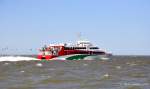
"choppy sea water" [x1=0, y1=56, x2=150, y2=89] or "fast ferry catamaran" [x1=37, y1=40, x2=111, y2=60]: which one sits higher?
"fast ferry catamaran" [x1=37, y1=40, x2=111, y2=60]

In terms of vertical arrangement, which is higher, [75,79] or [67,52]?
[67,52]

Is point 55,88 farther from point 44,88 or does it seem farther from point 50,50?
point 50,50

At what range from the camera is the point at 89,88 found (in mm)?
26500

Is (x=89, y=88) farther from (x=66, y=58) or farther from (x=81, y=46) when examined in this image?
(x=81, y=46)

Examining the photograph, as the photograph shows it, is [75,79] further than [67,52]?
No

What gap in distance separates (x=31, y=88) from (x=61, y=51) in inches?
2955

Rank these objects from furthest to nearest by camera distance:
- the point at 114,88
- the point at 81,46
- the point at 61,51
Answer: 1. the point at 81,46
2. the point at 61,51
3. the point at 114,88

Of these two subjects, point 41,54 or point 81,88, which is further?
point 41,54

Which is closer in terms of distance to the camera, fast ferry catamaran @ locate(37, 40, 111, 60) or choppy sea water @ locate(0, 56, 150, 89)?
choppy sea water @ locate(0, 56, 150, 89)

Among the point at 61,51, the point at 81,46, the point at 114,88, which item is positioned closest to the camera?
the point at 114,88

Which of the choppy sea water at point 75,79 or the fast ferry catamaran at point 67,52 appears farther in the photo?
the fast ferry catamaran at point 67,52

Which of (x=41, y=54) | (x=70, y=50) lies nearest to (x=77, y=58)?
(x=70, y=50)

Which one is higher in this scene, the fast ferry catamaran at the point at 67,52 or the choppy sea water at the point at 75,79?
the fast ferry catamaran at the point at 67,52

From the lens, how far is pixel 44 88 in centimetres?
2684
